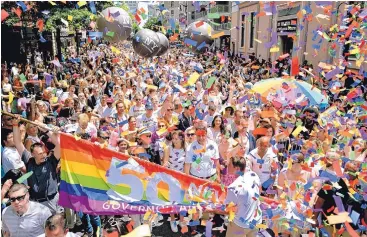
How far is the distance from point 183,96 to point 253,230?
15.2ft

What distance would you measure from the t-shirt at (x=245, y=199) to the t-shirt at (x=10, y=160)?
2.47m

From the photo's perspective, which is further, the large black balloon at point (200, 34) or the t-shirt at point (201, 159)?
the large black balloon at point (200, 34)

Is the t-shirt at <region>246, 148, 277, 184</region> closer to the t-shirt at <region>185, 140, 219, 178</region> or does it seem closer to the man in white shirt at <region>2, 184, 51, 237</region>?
the t-shirt at <region>185, 140, 219, 178</region>

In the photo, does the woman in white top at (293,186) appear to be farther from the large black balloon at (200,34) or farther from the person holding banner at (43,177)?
the large black balloon at (200,34)

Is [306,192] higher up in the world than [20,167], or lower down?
lower down

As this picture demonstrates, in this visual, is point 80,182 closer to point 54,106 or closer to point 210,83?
point 54,106

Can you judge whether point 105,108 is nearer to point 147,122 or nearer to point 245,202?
point 147,122

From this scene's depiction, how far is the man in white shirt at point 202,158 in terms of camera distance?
15.6ft

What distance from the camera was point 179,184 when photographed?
418cm

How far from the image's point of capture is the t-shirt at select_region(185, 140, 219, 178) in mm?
4746

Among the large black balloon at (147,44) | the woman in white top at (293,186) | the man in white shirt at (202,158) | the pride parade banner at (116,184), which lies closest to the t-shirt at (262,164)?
the woman in white top at (293,186)

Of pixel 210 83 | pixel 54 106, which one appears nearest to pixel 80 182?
pixel 54 106

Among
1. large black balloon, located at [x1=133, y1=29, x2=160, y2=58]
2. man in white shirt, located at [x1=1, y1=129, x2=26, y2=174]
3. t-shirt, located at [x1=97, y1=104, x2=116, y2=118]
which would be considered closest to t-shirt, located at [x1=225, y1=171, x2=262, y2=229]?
man in white shirt, located at [x1=1, y1=129, x2=26, y2=174]

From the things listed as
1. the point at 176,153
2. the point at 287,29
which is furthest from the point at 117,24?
the point at 287,29
